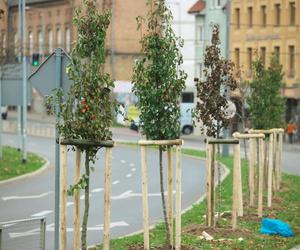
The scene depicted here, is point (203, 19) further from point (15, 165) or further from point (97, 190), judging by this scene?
point (97, 190)

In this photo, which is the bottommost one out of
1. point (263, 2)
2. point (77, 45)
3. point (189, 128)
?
point (189, 128)

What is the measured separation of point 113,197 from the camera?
24047 mm

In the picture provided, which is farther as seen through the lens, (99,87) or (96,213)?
(96,213)

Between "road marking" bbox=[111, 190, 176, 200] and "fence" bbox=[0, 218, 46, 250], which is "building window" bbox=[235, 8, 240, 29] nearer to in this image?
"road marking" bbox=[111, 190, 176, 200]

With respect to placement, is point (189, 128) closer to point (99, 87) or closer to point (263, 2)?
point (263, 2)

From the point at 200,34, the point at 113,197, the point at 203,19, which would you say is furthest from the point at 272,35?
the point at 113,197

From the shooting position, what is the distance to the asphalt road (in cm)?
1830

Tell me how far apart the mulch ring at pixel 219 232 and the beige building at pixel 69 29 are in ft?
186

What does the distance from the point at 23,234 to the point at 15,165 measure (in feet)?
68.4

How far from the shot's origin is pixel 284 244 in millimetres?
14859

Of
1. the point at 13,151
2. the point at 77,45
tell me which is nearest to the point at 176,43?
the point at 77,45

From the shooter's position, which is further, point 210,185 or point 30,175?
point 30,175

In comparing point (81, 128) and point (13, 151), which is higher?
point (81, 128)

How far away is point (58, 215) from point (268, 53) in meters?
48.9
